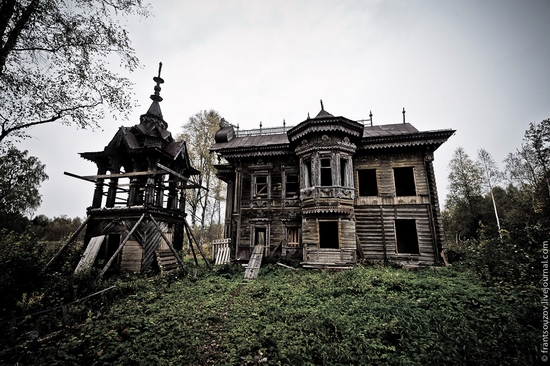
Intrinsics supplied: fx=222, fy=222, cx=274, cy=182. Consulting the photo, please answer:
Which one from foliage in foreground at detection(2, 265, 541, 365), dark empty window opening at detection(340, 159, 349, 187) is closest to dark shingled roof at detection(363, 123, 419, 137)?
dark empty window opening at detection(340, 159, 349, 187)

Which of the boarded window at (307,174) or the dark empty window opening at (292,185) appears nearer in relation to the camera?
the boarded window at (307,174)

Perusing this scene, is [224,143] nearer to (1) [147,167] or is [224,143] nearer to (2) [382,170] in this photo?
(1) [147,167]

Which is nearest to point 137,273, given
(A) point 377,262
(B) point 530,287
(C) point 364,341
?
(C) point 364,341

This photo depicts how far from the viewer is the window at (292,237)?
15.0m

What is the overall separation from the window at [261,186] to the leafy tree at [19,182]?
3025cm

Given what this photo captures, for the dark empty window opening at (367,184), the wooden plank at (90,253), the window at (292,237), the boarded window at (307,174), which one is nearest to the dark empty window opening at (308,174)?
the boarded window at (307,174)

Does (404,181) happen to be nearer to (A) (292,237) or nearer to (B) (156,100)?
(A) (292,237)

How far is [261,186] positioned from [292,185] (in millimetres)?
2368

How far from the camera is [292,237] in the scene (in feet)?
50.1

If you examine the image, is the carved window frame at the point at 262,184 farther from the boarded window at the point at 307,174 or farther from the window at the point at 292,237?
the boarded window at the point at 307,174

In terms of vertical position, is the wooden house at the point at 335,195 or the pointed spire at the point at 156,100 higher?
the pointed spire at the point at 156,100

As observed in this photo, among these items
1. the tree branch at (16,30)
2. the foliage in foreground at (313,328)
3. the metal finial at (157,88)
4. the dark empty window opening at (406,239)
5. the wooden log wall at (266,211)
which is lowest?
the foliage in foreground at (313,328)

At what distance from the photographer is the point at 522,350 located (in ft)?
14.4

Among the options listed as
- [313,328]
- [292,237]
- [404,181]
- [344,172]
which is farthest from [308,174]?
[313,328]
